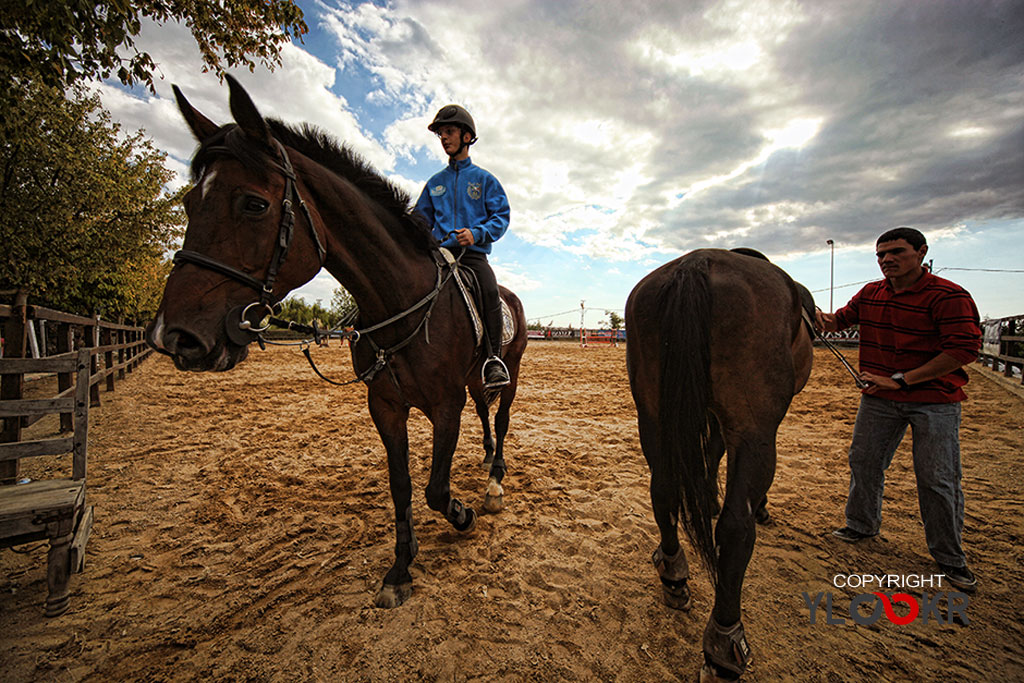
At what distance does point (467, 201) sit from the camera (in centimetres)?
317

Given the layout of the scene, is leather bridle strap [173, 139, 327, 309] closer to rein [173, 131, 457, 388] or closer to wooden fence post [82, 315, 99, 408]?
rein [173, 131, 457, 388]

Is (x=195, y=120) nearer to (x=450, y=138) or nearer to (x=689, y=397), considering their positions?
(x=450, y=138)

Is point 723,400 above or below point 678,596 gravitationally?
above

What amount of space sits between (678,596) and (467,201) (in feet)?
10.5

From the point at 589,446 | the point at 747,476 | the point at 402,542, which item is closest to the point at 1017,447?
the point at 589,446

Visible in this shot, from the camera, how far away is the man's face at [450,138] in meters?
3.14

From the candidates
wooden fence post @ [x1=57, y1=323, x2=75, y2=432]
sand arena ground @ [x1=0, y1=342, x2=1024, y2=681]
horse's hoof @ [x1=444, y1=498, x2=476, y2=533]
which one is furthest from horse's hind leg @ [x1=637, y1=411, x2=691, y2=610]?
wooden fence post @ [x1=57, y1=323, x2=75, y2=432]

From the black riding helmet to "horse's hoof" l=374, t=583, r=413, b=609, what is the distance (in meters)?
3.45

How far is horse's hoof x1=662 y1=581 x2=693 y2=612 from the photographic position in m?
2.31

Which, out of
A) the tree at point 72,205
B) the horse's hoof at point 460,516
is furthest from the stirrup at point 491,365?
the tree at point 72,205

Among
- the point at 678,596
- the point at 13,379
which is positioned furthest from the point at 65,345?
the point at 678,596

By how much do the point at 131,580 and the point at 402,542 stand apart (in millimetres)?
1881

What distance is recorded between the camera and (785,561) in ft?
9.02

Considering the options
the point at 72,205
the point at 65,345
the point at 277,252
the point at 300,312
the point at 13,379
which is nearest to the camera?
the point at 277,252
